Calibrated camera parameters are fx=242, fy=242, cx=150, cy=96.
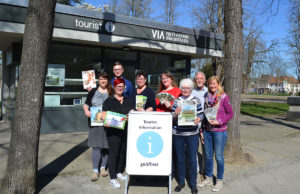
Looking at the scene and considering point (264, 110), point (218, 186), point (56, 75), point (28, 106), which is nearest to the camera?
point (28, 106)

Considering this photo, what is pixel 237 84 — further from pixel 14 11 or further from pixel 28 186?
pixel 14 11

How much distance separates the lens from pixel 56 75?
791 cm

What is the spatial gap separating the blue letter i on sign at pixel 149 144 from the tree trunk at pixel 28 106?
1.49 m

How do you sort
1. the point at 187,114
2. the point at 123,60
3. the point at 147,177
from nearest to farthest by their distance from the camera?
the point at 187,114 < the point at 147,177 < the point at 123,60

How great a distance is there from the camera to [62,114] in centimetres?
788

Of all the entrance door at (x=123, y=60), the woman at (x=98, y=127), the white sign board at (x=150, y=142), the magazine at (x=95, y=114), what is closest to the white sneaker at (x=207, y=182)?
the white sign board at (x=150, y=142)

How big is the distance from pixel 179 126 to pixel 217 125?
63cm

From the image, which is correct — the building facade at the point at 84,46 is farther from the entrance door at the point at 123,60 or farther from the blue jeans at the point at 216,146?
the blue jeans at the point at 216,146

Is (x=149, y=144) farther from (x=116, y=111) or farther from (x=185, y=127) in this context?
(x=116, y=111)

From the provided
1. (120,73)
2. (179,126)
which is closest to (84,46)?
(120,73)

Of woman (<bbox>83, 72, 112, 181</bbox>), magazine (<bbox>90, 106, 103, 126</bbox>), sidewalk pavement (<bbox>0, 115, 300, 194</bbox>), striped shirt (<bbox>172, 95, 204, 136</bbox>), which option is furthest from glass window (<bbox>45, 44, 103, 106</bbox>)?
striped shirt (<bbox>172, 95, 204, 136</bbox>)

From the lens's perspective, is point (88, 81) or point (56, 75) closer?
point (88, 81)

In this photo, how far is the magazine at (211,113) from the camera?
3717 mm

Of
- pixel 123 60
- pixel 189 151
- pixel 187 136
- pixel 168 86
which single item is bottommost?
pixel 189 151
